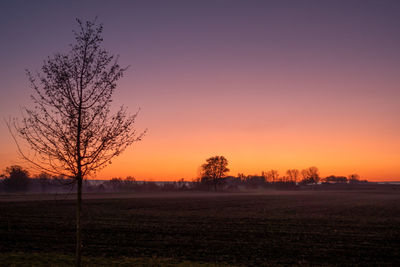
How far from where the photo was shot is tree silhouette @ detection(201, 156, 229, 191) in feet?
445

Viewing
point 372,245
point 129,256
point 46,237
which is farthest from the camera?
point 46,237

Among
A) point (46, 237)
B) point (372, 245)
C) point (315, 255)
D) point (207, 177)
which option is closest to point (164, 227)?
point (46, 237)

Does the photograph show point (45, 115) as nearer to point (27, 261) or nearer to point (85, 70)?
point (85, 70)

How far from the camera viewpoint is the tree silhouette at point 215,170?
135625 mm

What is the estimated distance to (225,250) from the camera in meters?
17.7

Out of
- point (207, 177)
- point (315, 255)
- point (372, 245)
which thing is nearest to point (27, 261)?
point (315, 255)

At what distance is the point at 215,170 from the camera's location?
135875 mm

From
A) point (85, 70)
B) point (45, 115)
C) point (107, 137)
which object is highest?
point (85, 70)

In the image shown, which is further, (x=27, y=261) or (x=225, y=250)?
(x=225, y=250)

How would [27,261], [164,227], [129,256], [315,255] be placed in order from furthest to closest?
[164,227]
[315,255]
[129,256]
[27,261]

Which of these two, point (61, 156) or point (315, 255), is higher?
point (61, 156)

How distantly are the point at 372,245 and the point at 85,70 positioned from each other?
19644mm

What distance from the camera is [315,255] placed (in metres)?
16.8

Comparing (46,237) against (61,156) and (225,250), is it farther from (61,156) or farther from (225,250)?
(61,156)
